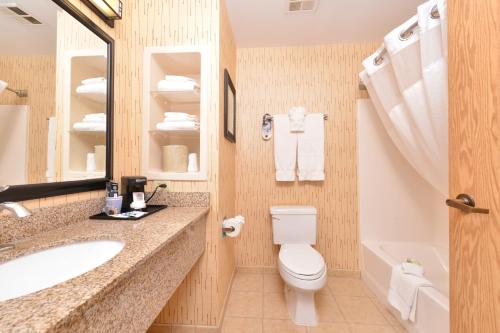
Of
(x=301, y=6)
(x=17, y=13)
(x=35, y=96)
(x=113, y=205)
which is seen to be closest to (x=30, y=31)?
(x=17, y=13)

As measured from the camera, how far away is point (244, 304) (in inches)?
64.9

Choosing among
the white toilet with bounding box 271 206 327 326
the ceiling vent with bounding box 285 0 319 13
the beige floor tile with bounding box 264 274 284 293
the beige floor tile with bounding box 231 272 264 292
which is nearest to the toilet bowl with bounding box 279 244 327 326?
the white toilet with bounding box 271 206 327 326

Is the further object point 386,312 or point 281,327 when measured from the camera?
point 386,312

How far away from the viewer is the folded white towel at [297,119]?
2.01m

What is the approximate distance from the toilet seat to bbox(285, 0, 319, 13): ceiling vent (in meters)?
1.87

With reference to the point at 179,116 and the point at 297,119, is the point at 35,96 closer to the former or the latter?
the point at 179,116

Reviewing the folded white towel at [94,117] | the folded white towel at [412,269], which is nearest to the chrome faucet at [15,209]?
the folded white towel at [94,117]

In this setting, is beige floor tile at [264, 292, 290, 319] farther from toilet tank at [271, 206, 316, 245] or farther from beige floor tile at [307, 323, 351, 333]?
toilet tank at [271, 206, 316, 245]

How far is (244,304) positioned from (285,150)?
1325 mm

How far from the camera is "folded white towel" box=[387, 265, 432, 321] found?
1.30 metres

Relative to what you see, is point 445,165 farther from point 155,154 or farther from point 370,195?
point 155,154

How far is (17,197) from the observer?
30.1 inches

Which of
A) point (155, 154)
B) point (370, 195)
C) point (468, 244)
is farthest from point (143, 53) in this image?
point (370, 195)

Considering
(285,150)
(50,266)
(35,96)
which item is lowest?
(50,266)
